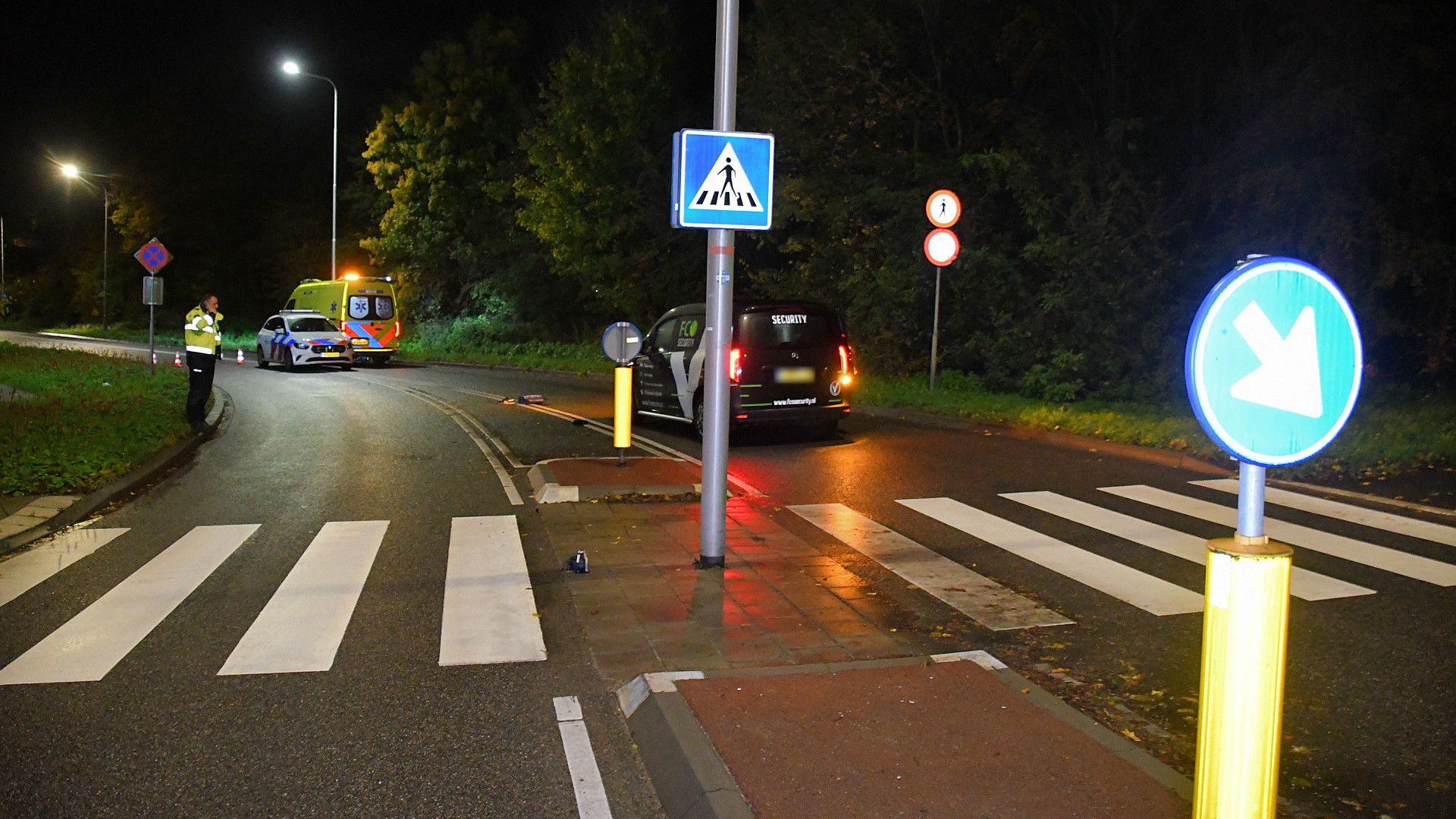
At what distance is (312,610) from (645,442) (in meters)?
8.62

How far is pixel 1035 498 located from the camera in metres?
10.9

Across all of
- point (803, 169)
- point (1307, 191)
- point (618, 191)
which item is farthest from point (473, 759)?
point (618, 191)

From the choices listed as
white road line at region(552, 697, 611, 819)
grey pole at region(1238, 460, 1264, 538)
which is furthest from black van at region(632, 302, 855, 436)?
grey pole at region(1238, 460, 1264, 538)

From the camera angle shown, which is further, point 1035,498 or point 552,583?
point 1035,498

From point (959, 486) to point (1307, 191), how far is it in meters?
9.58

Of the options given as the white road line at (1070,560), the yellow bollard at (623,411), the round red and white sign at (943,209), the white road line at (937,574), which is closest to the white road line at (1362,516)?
the white road line at (1070,560)

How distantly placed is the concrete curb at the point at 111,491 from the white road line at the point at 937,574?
624cm

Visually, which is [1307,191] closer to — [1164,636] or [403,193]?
[1164,636]

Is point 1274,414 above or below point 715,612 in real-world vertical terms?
above

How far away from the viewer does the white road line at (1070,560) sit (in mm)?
7184

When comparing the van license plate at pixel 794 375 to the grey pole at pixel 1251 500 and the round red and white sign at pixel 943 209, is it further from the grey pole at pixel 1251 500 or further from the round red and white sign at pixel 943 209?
the grey pole at pixel 1251 500

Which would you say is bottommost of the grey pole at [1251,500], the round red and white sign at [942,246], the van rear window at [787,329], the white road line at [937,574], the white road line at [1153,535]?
the white road line at [937,574]

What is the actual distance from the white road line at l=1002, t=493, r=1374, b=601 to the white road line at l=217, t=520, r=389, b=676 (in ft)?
16.3

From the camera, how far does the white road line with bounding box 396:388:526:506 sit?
1134 centimetres
